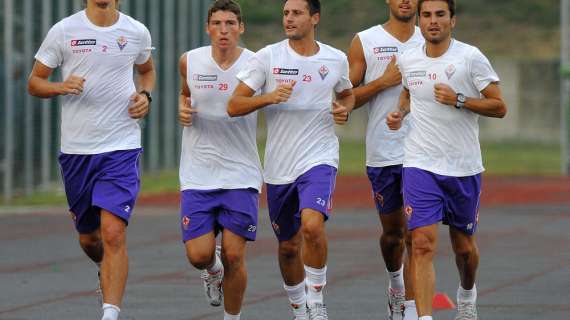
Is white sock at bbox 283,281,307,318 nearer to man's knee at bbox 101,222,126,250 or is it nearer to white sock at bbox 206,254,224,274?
white sock at bbox 206,254,224,274

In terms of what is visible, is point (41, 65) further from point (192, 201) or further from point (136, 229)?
point (136, 229)

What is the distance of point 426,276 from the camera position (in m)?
10.2

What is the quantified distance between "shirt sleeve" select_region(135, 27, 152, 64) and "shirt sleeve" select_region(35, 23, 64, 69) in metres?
0.59

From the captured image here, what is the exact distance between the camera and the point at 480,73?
10.4 meters

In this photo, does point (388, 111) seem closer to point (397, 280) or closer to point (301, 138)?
point (301, 138)

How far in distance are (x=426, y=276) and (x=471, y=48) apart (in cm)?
157

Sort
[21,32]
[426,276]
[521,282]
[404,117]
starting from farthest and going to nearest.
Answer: [21,32] < [521,282] < [404,117] < [426,276]

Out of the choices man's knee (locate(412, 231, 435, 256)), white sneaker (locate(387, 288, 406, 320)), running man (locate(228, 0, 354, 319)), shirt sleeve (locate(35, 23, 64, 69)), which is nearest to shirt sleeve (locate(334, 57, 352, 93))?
running man (locate(228, 0, 354, 319))

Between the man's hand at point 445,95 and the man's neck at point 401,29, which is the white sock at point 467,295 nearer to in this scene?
the man's hand at point 445,95

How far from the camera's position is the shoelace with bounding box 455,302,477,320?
10812 millimetres

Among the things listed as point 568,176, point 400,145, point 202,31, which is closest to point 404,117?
point 400,145

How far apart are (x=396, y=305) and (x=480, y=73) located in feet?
6.17

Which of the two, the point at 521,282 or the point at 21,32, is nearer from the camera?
the point at 521,282

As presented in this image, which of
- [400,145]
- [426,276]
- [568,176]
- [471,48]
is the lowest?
[568,176]
